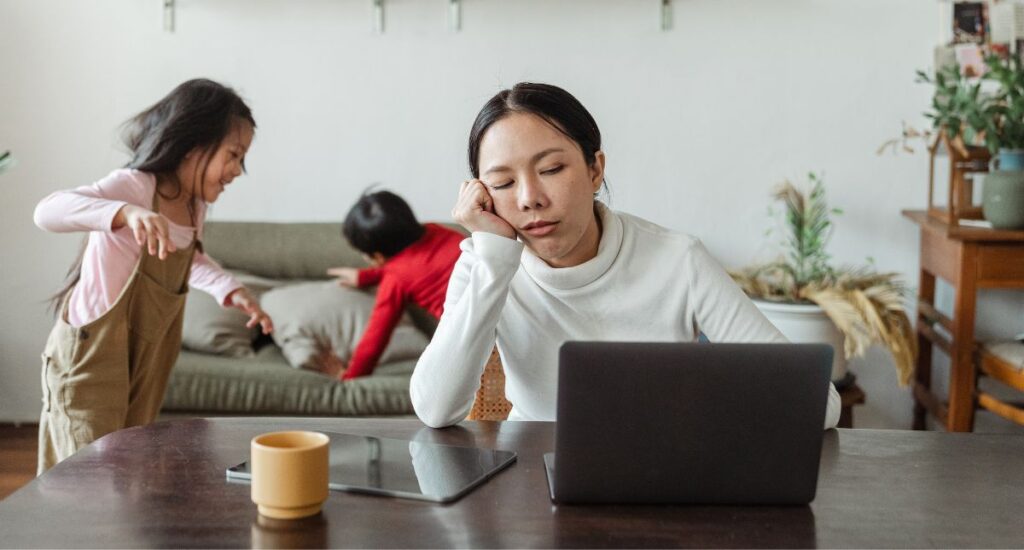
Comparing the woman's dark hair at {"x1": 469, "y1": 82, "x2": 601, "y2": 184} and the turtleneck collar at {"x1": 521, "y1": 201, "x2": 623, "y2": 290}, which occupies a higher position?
the woman's dark hair at {"x1": 469, "y1": 82, "x2": 601, "y2": 184}

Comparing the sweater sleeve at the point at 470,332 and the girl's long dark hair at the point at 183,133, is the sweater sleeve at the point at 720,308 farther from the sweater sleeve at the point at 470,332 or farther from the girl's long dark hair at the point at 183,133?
the girl's long dark hair at the point at 183,133

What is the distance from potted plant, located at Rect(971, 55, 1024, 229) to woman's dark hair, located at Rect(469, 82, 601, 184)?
69.4 inches

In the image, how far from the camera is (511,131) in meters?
1.51

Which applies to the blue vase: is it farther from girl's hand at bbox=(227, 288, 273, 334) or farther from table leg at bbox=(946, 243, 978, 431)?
girl's hand at bbox=(227, 288, 273, 334)

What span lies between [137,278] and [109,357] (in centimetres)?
17

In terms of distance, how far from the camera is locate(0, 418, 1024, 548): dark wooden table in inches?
38.5

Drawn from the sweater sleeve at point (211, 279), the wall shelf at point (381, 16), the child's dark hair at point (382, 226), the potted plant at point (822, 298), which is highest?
the wall shelf at point (381, 16)

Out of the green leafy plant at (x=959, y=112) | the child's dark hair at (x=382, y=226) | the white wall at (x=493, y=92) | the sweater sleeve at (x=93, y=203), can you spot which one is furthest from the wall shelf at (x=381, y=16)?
the sweater sleeve at (x=93, y=203)

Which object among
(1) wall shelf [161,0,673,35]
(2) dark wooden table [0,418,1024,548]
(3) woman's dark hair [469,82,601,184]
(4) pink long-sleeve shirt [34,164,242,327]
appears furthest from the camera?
(1) wall shelf [161,0,673,35]

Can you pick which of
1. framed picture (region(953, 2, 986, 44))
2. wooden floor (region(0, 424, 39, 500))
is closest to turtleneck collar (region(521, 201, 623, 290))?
wooden floor (region(0, 424, 39, 500))

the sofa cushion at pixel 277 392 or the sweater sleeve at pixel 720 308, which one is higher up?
the sweater sleeve at pixel 720 308

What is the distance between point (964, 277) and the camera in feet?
9.59

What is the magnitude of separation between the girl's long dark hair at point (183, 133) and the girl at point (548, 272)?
85 centimetres

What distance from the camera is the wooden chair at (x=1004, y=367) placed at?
2814mm
